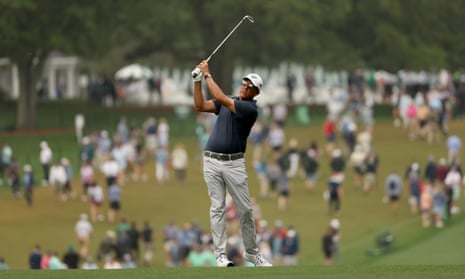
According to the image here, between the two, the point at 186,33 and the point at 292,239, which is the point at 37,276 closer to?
the point at 292,239

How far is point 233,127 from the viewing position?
1387cm

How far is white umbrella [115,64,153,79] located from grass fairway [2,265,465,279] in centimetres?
A: 6532

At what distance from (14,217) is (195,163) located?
11541 millimetres

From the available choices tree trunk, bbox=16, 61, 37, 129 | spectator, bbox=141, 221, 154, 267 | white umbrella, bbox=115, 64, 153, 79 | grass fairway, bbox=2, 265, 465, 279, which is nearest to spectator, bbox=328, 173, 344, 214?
spectator, bbox=141, 221, 154, 267

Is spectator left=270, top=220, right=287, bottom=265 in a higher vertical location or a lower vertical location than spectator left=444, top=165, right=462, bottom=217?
lower

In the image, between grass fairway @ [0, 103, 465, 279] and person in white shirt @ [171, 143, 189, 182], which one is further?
person in white shirt @ [171, 143, 189, 182]

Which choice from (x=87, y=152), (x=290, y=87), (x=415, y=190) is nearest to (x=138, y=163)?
(x=87, y=152)

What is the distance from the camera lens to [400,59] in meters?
69.1

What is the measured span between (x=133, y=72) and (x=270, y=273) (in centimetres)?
6707

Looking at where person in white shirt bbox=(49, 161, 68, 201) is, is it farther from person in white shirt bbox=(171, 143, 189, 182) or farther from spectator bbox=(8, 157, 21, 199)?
person in white shirt bbox=(171, 143, 189, 182)

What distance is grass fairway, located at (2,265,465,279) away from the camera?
41.7 ft

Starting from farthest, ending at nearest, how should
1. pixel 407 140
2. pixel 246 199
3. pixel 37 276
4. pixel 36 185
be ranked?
1. pixel 407 140
2. pixel 36 185
3. pixel 246 199
4. pixel 37 276

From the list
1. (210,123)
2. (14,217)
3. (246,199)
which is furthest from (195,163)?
(246,199)

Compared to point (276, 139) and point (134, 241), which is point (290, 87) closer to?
point (276, 139)
